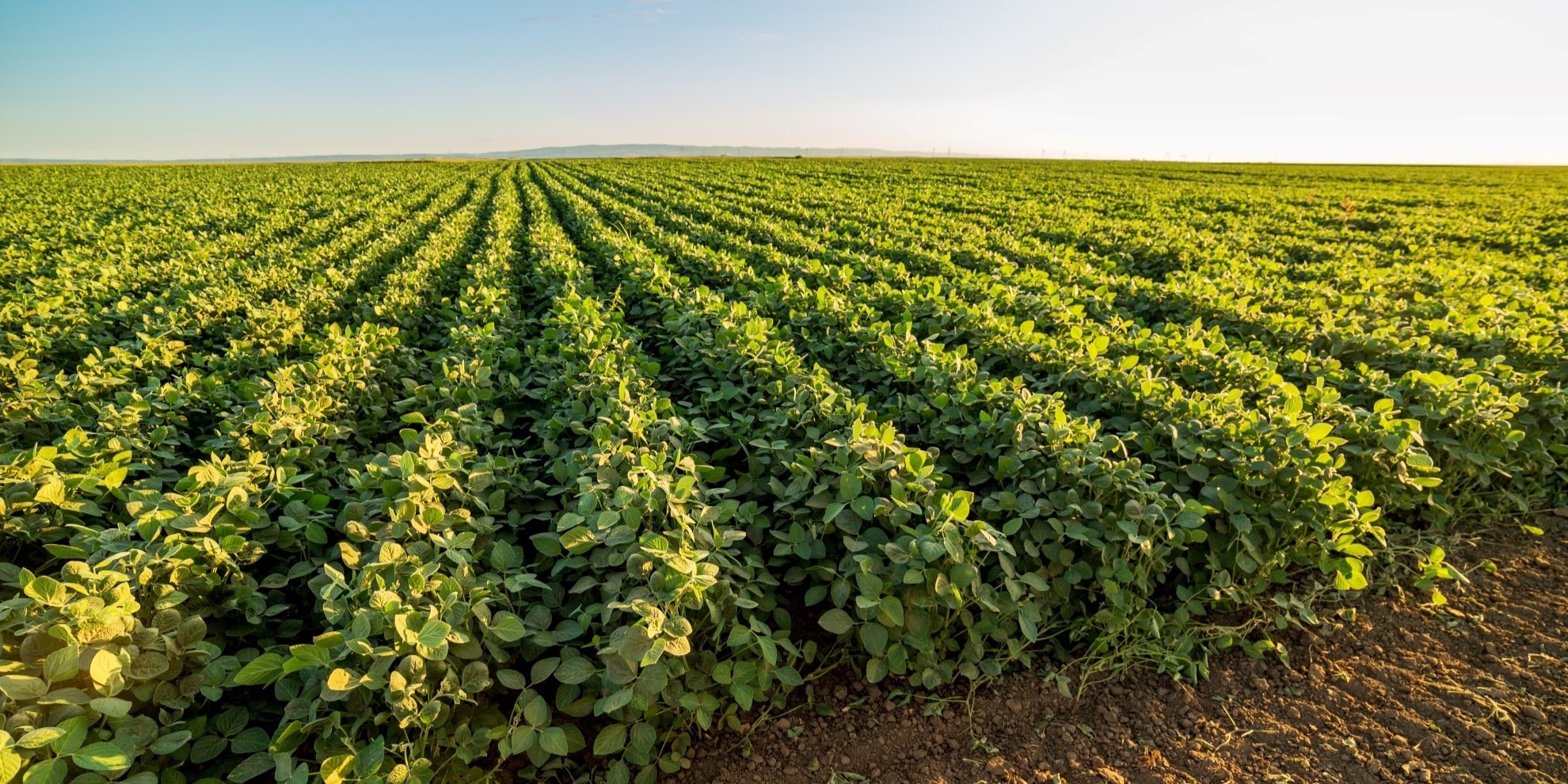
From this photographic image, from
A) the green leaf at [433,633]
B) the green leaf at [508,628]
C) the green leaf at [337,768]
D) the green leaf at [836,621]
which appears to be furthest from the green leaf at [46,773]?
the green leaf at [836,621]

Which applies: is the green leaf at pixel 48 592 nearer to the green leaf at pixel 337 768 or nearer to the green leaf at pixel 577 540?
the green leaf at pixel 337 768

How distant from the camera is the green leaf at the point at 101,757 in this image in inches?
62.4

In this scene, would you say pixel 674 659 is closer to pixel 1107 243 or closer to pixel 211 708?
pixel 211 708

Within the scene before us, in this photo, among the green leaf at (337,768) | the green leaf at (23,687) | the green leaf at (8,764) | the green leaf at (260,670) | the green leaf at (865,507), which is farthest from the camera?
the green leaf at (865,507)

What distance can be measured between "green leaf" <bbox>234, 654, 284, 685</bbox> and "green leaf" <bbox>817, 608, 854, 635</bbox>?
1762mm

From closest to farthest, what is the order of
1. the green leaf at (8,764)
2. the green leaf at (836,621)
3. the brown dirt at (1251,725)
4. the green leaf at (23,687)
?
the green leaf at (8,764) < the green leaf at (23,687) < the brown dirt at (1251,725) < the green leaf at (836,621)

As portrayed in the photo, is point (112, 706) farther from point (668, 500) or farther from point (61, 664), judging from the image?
point (668, 500)

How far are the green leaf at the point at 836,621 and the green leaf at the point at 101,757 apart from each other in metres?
2.01

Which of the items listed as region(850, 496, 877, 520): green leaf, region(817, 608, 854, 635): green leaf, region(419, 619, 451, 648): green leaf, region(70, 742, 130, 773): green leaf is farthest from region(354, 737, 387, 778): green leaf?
Answer: region(850, 496, 877, 520): green leaf

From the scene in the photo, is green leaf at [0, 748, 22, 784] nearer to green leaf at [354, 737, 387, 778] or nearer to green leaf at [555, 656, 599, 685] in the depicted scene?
green leaf at [354, 737, 387, 778]

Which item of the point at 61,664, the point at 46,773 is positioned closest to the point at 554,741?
the point at 46,773

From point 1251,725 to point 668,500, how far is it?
2499 mm

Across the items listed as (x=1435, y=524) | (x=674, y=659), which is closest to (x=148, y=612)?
(x=674, y=659)

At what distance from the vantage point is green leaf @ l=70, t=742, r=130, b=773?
158 centimetres
